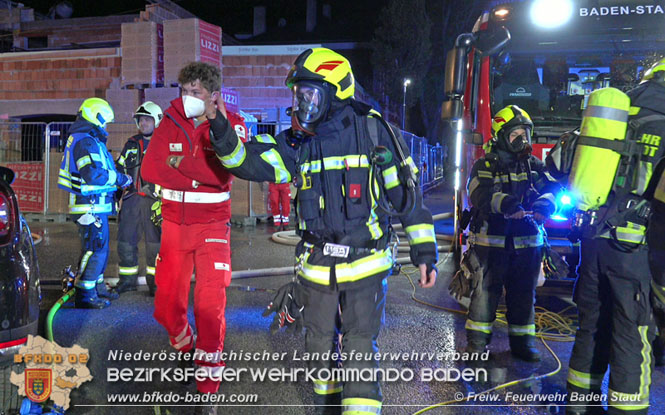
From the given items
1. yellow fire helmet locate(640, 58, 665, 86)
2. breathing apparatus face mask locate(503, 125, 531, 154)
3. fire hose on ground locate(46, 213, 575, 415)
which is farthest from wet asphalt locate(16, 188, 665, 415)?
yellow fire helmet locate(640, 58, 665, 86)

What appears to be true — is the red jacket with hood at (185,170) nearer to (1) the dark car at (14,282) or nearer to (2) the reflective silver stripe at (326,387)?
(1) the dark car at (14,282)

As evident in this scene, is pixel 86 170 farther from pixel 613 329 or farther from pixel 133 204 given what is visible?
pixel 613 329

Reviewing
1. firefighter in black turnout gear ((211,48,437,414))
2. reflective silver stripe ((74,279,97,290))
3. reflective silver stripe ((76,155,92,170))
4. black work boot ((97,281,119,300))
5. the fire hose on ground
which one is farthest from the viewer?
black work boot ((97,281,119,300))

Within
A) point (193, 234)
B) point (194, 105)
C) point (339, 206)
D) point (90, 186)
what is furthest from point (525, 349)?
point (90, 186)

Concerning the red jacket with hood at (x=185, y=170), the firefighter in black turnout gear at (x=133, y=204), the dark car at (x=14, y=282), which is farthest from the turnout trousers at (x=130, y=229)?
the dark car at (x=14, y=282)

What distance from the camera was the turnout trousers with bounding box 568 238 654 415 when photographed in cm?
306

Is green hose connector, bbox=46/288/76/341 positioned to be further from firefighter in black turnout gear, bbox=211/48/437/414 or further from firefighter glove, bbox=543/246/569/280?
firefighter glove, bbox=543/246/569/280

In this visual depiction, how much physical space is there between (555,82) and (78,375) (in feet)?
18.3

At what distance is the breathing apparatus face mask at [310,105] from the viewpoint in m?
2.86

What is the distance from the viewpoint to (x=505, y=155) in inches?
176

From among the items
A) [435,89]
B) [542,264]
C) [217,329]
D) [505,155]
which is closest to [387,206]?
[217,329]

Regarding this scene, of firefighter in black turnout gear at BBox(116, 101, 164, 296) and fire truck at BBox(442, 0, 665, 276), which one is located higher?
fire truck at BBox(442, 0, 665, 276)

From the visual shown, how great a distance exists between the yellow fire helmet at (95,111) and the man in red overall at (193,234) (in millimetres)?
2028

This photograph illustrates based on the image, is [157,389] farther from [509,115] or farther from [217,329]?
[509,115]
